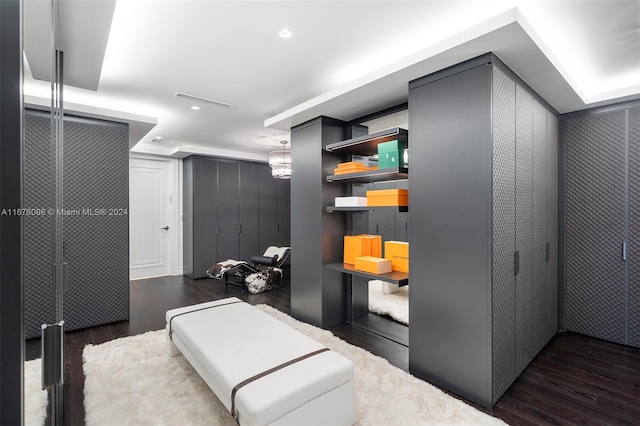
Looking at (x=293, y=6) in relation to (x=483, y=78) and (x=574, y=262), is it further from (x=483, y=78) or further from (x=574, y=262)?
(x=574, y=262)

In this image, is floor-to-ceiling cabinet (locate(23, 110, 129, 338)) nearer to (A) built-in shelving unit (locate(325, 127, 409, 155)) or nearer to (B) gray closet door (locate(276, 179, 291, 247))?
(A) built-in shelving unit (locate(325, 127, 409, 155))

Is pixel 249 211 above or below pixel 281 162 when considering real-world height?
below

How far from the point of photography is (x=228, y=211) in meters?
7.00

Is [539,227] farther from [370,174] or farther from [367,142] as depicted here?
[367,142]

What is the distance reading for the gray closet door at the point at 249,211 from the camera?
7.21 meters

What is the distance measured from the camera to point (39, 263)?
1.06m

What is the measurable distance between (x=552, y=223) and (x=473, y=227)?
1813 millimetres

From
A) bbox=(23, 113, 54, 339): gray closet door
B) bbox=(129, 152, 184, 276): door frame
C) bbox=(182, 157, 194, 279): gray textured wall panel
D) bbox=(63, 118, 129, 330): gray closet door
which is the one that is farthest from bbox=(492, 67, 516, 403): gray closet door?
bbox=(129, 152, 184, 276): door frame

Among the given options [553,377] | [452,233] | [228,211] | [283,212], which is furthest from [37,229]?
[283,212]

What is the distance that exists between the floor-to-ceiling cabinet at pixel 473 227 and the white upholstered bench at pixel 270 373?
0.95 metres

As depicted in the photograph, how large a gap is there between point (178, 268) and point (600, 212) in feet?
24.1

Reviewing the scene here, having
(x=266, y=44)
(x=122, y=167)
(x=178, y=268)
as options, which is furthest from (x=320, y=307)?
(x=178, y=268)

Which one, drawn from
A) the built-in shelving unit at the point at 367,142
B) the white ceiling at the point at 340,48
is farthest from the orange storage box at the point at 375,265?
the white ceiling at the point at 340,48

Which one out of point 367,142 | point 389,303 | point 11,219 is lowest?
point 389,303
